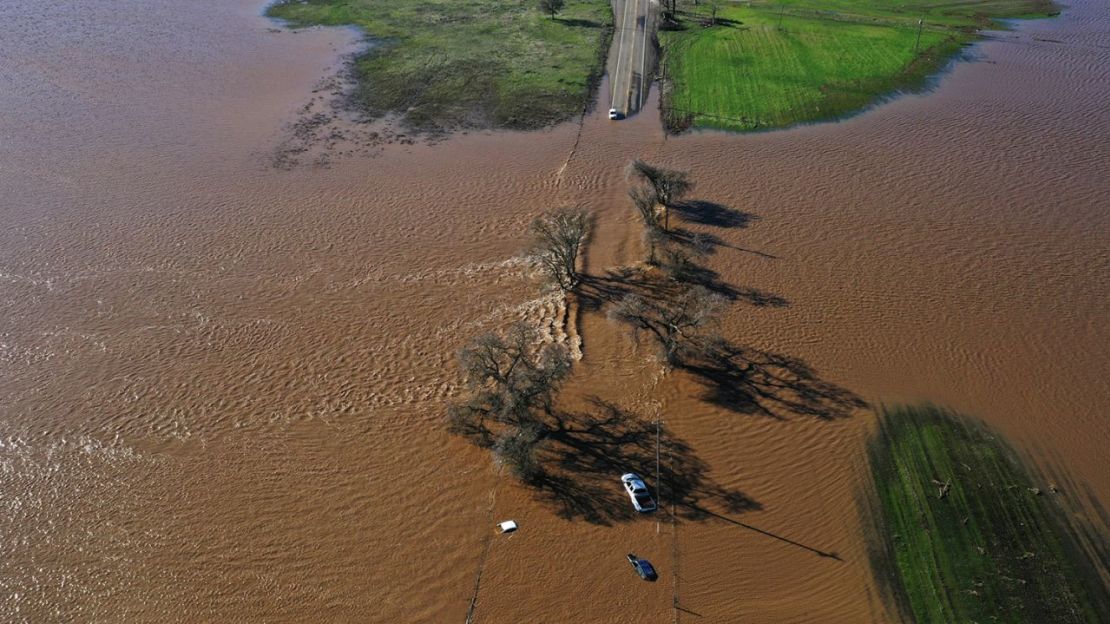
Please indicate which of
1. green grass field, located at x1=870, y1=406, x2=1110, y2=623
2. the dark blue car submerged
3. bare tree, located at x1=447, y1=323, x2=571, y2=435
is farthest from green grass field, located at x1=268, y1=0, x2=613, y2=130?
the dark blue car submerged

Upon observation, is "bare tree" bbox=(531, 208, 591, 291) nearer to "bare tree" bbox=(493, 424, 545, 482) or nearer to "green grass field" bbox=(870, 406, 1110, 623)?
"bare tree" bbox=(493, 424, 545, 482)

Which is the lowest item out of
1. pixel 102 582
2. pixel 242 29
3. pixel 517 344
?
pixel 102 582

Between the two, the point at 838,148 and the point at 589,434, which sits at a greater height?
the point at 838,148

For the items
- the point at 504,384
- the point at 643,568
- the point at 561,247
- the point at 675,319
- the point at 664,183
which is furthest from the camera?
the point at 664,183

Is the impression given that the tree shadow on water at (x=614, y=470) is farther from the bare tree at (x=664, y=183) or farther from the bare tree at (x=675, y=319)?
the bare tree at (x=664, y=183)

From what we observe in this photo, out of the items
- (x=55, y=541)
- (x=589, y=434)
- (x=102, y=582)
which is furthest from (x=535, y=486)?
(x=55, y=541)

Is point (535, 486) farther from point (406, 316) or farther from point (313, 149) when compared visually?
point (313, 149)

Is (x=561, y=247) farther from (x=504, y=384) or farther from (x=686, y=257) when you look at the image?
(x=504, y=384)

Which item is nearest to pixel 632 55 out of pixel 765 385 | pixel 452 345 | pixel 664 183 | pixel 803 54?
A: pixel 803 54
